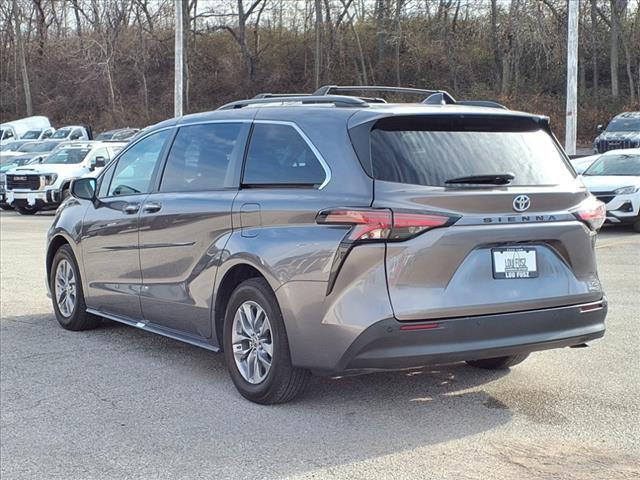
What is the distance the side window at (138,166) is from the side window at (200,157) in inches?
9.3

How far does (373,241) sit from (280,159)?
107 cm

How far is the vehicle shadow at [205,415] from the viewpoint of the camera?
4449 millimetres

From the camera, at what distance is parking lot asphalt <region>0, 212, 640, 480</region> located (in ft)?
14.0

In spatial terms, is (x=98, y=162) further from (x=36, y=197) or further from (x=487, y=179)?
(x=487, y=179)

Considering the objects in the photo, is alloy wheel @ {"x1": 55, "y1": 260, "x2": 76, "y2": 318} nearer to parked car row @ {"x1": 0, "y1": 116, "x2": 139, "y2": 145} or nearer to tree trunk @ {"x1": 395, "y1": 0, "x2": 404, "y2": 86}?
parked car row @ {"x1": 0, "y1": 116, "x2": 139, "y2": 145}

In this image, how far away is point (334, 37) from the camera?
46969 millimetres

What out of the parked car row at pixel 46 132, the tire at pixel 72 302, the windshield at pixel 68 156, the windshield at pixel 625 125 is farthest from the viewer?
the parked car row at pixel 46 132

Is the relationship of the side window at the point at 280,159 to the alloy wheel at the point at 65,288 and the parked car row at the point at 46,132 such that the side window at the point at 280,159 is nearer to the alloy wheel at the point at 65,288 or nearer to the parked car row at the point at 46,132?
the alloy wheel at the point at 65,288

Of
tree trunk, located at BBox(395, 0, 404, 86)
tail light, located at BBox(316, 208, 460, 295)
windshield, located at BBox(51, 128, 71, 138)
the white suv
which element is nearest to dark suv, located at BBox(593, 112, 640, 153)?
the white suv

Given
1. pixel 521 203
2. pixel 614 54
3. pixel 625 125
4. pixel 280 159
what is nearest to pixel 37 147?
pixel 625 125

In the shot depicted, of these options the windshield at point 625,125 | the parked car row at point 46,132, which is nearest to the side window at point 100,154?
the parked car row at point 46,132

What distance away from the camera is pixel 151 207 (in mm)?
6316

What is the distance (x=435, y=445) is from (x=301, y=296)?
1.10 metres

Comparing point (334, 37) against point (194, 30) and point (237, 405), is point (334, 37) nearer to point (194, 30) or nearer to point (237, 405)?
point (194, 30)
